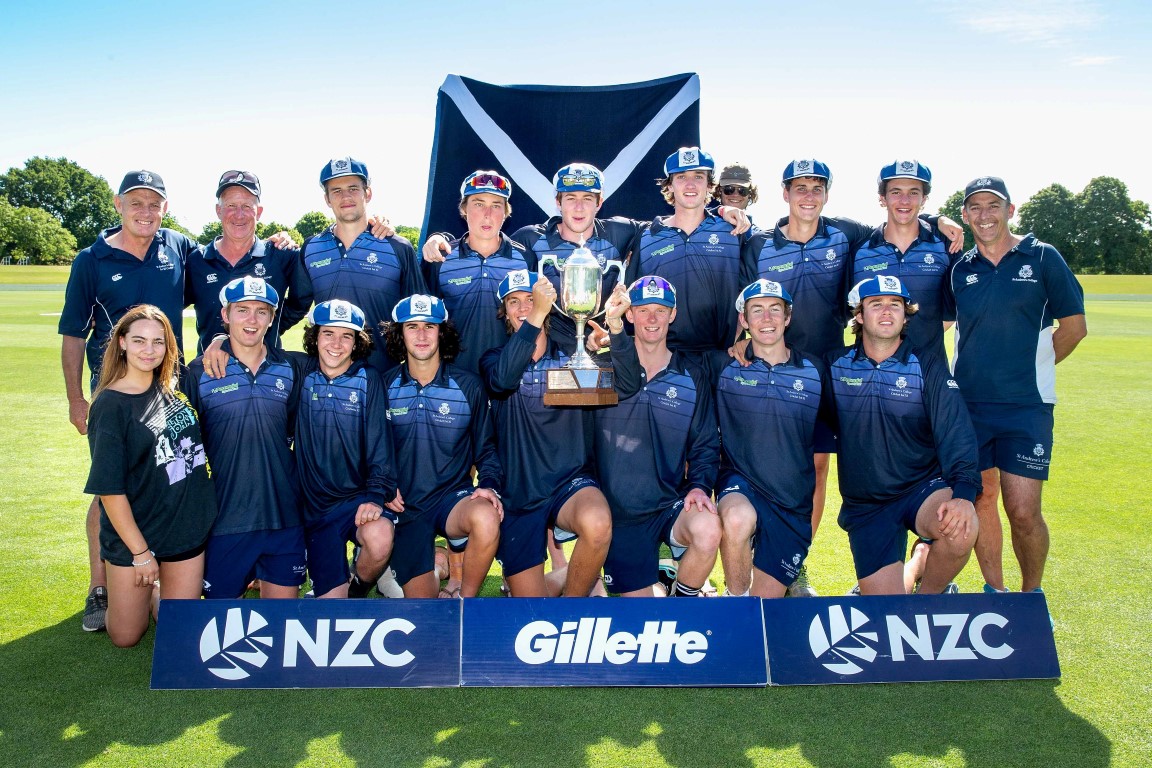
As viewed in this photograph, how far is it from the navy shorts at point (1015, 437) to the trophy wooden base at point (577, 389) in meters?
2.36

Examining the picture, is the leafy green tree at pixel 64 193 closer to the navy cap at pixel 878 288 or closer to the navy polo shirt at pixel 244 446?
the navy polo shirt at pixel 244 446

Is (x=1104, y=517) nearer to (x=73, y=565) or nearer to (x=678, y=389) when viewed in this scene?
(x=678, y=389)

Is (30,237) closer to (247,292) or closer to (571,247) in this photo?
(247,292)

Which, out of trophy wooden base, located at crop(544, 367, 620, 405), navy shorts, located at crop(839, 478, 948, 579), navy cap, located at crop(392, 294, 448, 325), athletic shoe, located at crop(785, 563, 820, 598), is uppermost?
navy cap, located at crop(392, 294, 448, 325)

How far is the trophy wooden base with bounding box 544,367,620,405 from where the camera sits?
4.56m

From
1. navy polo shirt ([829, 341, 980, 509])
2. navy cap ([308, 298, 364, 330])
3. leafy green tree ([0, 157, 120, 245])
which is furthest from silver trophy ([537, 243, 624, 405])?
leafy green tree ([0, 157, 120, 245])

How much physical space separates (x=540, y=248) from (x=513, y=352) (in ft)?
3.57

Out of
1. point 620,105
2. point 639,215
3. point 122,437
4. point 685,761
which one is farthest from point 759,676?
point 620,105

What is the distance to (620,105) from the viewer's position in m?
8.36

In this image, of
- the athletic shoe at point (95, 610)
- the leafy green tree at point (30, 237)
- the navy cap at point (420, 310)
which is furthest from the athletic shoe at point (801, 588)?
the leafy green tree at point (30, 237)

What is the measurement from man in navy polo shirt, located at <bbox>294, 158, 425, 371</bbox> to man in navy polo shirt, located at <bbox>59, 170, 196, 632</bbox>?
0.89m

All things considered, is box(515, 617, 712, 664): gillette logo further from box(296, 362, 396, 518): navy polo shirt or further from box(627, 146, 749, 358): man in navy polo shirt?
box(627, 146, 749, 358): man in navy polo shirt

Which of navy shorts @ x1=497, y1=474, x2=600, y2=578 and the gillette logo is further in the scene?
navy shorts @ x1=497, y1=474, x2=600, y2=578

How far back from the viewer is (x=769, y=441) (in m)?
5.10
